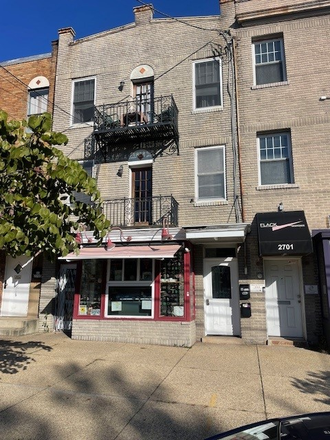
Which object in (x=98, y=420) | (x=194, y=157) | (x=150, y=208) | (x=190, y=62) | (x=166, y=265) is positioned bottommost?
(x=98, y=420)

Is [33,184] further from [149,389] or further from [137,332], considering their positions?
[137,332]

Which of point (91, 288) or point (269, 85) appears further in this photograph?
point (269, 85)

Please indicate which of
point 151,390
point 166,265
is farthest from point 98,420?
point 166,265

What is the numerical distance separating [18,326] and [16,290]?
5.85 ft

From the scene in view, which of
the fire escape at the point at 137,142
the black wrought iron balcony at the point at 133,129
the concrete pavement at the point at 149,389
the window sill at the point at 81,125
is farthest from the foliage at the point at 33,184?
the window sill at the point at 81,125

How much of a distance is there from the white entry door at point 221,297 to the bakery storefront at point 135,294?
0.61 meters

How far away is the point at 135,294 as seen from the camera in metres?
10.1

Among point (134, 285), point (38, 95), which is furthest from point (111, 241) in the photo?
point (38, 95)

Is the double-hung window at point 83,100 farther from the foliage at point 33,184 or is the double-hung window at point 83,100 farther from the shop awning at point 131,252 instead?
the foliage at point 33,184

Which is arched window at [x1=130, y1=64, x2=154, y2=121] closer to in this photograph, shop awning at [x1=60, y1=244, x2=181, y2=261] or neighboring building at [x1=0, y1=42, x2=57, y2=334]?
neighboring building at [x1=0, y1=42, x2=57, y2=334]

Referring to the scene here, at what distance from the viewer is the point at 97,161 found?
1200 centimetres

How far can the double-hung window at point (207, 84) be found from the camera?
11477 mm

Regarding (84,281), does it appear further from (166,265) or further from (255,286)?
(255,286)

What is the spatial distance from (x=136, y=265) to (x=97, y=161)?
4.09 m
